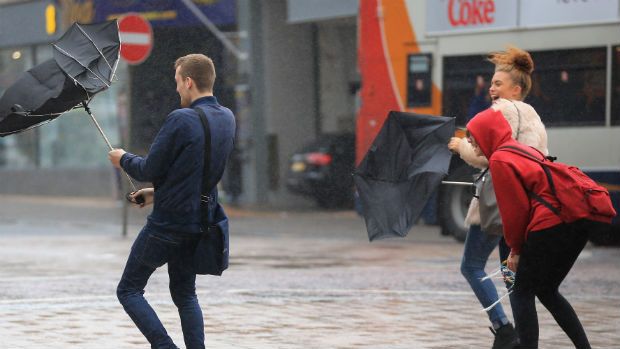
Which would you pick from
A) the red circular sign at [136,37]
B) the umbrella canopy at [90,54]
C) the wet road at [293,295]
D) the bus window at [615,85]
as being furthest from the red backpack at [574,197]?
the red circular sign at [136,37]

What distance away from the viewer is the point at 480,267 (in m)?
7.75

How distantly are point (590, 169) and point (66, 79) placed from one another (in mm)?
9647

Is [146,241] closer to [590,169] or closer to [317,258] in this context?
[317,258]

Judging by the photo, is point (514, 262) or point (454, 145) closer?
point (514, 262)

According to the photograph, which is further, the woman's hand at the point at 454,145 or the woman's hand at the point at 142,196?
the woman's hand at the point at 454,145

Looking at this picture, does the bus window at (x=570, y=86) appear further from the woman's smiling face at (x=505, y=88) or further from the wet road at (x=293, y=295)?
the woman's smiling face at (x=505, y=88)

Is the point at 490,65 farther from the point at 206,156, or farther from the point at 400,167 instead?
the point at 206,156

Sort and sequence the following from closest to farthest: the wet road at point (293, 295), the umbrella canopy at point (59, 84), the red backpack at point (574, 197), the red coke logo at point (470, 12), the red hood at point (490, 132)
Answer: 1. the red backpack at point (574, 197)
2. the red hood at point (490, 132)
3. the umbrella canopy at point (59, 84)
4. the wet road at point (293, 295)
5. the red coke logo at point (470, 12)

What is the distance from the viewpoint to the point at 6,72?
3253 centimetres

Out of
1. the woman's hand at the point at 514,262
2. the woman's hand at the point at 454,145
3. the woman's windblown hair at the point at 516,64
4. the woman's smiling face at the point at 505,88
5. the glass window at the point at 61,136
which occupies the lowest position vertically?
the glass window at the point at 61,136

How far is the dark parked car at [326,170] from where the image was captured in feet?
81.3

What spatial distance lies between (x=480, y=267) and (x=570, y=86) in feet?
28.4

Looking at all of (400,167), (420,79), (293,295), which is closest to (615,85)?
(420,79)

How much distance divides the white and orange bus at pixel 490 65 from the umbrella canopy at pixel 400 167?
25.4 feet
